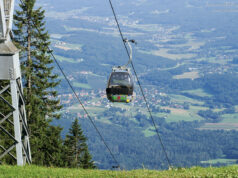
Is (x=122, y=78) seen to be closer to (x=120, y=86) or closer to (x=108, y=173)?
(x=120, y=86)

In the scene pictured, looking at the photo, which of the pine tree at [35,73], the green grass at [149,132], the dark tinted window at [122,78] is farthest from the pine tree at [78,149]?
the green grass at [149,132]

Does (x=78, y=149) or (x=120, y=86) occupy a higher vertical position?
(x=120, y=86)

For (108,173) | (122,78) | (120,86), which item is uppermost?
(122,78)

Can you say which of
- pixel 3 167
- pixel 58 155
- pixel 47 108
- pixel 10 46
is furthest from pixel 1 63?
pixel 47 108

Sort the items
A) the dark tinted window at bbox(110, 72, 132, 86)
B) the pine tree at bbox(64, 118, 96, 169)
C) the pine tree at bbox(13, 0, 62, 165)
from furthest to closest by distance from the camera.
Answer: the pine tree at bbox(64, 118, 96, 169), the pine tree at bbox(13, 0, 62, 165), the dark tinted window at bbox(110, 72, 132, 86)

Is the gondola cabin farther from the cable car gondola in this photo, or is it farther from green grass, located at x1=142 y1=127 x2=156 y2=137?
green grass, located at x1=142 y1=127 x2=156 y2=137

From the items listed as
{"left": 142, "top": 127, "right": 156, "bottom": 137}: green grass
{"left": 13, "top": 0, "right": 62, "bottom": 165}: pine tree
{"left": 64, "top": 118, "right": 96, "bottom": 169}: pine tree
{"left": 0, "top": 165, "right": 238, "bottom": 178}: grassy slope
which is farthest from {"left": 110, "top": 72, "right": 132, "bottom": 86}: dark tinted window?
{"left": 142, "top": 127, "right": 156, "bottom": 137}: green grass

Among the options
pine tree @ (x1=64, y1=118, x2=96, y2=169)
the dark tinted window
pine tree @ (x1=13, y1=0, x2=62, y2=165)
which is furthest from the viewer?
pine tree @ (x1=64, y1=118, x2=96, y2=169)

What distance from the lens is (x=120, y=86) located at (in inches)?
640

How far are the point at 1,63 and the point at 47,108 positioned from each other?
17629mm

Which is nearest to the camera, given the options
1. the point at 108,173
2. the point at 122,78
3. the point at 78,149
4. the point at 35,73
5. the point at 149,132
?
the point at 108,173

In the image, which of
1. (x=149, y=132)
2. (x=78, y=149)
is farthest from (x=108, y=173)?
(x=149, y=132)

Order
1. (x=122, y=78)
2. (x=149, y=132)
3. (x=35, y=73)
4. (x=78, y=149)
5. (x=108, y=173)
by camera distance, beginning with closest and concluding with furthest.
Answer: (x=108, y=173), (x=122, y=78), (x=35, y=73), (x=78, y=149), (x=149, y=132)

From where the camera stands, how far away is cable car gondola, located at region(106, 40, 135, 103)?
16.2 metres
